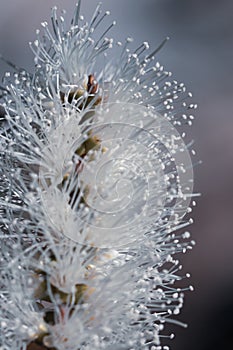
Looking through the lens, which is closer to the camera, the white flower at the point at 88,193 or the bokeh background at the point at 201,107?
the white flower at the point at 88,193

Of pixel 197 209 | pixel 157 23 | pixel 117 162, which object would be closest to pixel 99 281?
pixel 117 162

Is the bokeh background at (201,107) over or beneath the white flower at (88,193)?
over

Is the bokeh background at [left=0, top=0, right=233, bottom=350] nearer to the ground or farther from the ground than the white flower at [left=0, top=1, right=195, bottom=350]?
farther from the ground

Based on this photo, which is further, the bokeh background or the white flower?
the bokeh background
